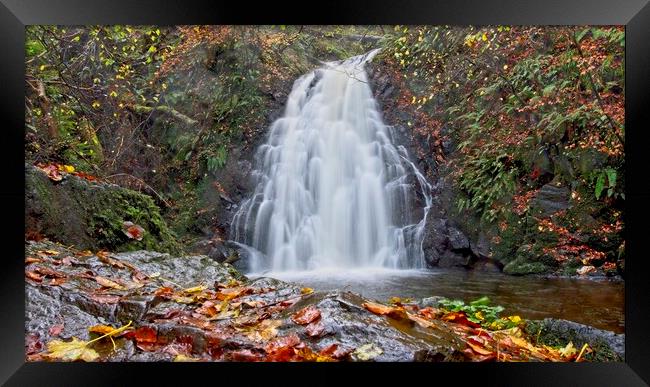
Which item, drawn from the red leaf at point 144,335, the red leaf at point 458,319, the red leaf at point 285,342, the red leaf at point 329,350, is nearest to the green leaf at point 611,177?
the red leaf at point 458,319

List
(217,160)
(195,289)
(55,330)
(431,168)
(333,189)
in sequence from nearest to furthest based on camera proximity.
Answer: (55,330) < (195,289) < (217,160) < (431,168) < (333,189)

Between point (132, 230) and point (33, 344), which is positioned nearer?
point (33, 344)

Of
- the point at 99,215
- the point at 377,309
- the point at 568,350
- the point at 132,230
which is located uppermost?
the point at 99,215

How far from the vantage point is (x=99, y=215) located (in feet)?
9.32

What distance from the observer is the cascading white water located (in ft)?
→ 10.1

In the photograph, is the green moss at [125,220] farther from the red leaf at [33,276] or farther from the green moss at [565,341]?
the green moss at [565,341]

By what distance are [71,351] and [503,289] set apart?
2.74 metres

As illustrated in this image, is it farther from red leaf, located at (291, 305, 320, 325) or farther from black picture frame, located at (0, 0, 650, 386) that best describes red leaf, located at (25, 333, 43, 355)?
red leaf, located at (291, 305, 320, 325)

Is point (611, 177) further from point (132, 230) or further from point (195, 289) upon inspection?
point (132, 230)

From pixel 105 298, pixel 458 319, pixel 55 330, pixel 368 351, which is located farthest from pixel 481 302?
pixel 55 330

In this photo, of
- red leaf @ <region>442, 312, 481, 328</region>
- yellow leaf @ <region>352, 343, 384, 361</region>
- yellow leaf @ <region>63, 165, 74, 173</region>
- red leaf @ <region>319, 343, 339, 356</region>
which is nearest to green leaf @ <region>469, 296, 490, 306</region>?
red leaf @ <region>442, 312, 481, 328</region>
